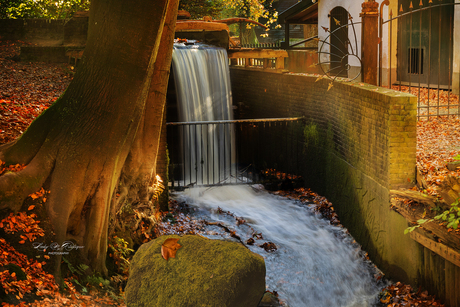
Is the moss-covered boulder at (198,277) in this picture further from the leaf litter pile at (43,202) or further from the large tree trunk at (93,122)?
the large tree trunk at (93,122)

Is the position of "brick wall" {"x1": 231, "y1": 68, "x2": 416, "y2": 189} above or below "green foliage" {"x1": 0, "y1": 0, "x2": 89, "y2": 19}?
below

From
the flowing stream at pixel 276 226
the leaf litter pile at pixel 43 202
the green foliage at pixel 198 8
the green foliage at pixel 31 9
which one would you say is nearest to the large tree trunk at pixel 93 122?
the leaf litter pile at pixel 43 202

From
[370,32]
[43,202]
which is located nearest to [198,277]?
[43,202]

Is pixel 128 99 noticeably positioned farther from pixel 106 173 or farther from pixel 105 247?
pixel 105 247

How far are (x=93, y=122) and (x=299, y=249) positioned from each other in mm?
4603

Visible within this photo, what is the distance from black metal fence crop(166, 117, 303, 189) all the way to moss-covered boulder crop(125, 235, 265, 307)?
5.84 m

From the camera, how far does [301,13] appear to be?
827 inches

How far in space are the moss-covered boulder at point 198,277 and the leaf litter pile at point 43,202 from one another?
9.0 inches

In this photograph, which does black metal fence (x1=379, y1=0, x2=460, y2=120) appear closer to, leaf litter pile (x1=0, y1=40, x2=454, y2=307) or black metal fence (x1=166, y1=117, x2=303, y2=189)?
leaf litter pile (x1=0, y1=40, x2=454, y2=307)

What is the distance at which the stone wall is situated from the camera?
6.38 m

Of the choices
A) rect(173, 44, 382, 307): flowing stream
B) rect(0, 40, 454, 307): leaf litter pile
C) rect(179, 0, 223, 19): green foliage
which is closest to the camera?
rect(0, 40, 454, 307): leaf litter pile

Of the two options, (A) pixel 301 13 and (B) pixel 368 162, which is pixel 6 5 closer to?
(A) pixel 301 13

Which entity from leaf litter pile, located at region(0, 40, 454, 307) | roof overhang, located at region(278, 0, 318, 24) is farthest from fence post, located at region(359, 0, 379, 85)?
roof overhang, located at region(278, 0, 318, 24)

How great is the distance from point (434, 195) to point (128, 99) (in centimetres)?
415
